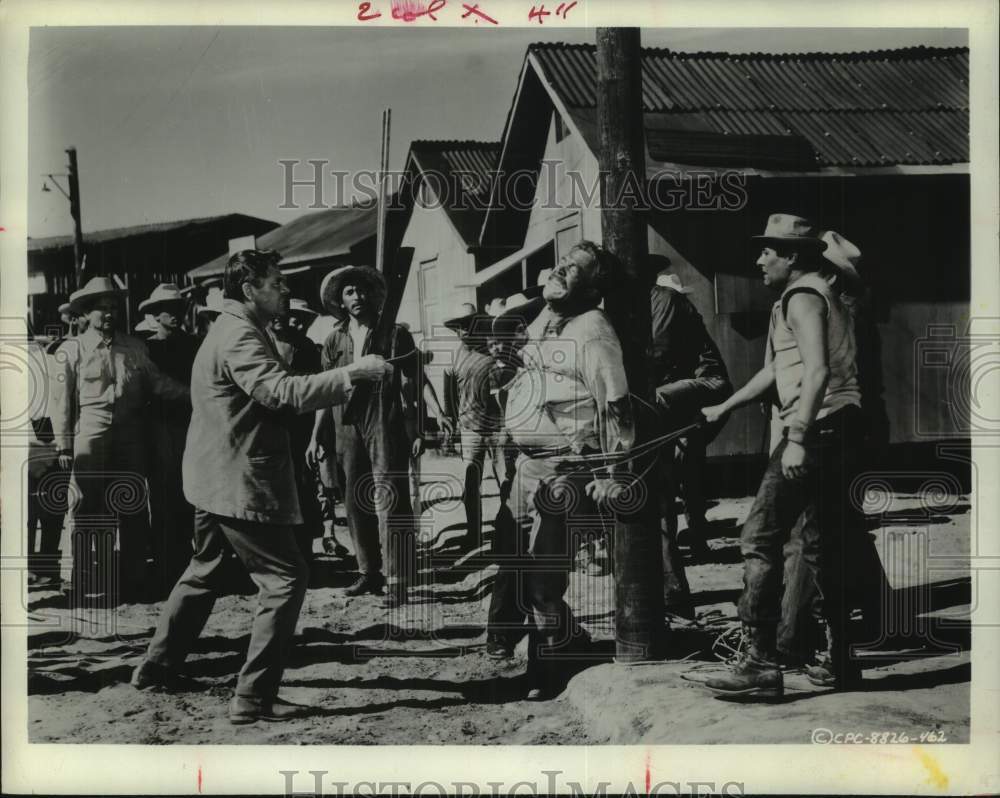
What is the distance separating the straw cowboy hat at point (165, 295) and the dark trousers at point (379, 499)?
45.3 inches

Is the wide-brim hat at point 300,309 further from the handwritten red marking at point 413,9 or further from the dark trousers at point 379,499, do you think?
the handwritten red marking at point 413,9

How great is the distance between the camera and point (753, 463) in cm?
590

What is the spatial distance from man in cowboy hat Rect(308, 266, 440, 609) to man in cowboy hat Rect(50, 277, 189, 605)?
97cm

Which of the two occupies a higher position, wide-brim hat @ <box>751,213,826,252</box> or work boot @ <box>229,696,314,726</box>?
wide-brim hat @ <box>751,213,826,252</box>

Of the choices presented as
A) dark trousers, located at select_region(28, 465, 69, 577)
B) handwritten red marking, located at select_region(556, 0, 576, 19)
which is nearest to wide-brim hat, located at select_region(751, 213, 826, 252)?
handwritten red marking, located at select_region(556, 0, 576, 19)

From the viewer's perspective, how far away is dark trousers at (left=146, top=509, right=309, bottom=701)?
554 centimetres

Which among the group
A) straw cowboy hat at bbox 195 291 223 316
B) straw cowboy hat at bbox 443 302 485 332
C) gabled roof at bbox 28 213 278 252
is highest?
gabled roof at bbox 28 213 278 252

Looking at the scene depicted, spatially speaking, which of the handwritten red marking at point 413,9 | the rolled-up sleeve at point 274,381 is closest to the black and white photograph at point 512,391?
the handwritten red marking at point 413,9

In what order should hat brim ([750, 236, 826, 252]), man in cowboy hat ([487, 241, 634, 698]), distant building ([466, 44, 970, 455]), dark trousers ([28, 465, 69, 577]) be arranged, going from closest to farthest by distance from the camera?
man in cowboy hat ([487, 241, 634, 698]) → hat brim ([750, 236, 826, 252]) → distant building ([466, 44, 970, 455]) → dark trousers ([28, 465, 69, 577])

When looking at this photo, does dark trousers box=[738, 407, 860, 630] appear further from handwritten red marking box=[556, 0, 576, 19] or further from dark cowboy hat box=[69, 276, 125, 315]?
dark cowboy hat box=[69, 276, 125, 315]

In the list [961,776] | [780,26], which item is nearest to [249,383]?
[780,26]

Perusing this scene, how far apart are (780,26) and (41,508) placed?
16.2 feet

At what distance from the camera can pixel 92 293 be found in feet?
19.9

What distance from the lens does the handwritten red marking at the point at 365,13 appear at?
19.7ft
